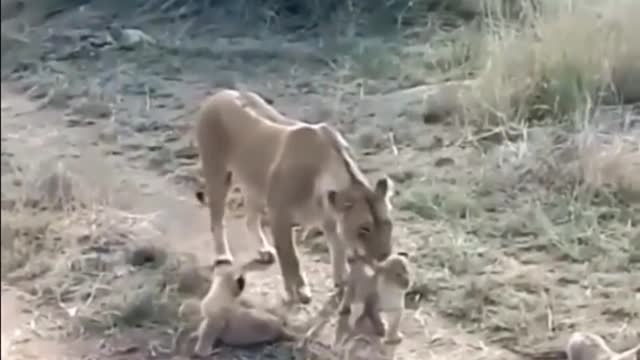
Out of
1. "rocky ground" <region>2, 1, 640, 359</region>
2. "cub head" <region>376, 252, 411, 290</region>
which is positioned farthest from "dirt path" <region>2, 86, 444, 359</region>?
"cub head" <region>376, 252, 411, 290</region>

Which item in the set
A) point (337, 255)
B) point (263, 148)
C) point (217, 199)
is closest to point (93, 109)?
point (217, 199)

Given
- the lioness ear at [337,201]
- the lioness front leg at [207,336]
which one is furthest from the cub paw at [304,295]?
the lioness ear at [337,201]

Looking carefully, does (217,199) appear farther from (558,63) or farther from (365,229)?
(558,63)

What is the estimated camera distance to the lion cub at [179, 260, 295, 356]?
64.5 inches

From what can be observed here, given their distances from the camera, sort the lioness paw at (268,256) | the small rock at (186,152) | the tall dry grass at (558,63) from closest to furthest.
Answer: the lioness paw at (268,256) < the small rock at (186,152) < the tall dry grass at (558,63)

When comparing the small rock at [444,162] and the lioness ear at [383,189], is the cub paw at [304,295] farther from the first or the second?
the small rock at [444,162]

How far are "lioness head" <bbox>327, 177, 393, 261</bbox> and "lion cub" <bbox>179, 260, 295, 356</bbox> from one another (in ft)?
0.70

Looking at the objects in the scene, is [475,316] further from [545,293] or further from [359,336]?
[359,336]

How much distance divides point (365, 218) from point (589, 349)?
1.23 feet

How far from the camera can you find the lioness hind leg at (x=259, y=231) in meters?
1.69

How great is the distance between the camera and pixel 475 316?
1803 mm

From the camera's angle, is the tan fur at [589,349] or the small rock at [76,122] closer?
the tan fur at [589,349]

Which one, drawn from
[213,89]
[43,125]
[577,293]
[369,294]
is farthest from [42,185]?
[577,293]

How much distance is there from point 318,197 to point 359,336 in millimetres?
160
